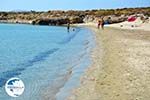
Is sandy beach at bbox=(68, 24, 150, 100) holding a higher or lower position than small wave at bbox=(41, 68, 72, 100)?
higher

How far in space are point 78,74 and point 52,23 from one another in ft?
372

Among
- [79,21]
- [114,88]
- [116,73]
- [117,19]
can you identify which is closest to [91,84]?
[114,88]

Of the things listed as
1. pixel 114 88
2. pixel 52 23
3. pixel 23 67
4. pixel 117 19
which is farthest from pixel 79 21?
pixel 114 88

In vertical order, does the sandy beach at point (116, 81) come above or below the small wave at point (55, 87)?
above

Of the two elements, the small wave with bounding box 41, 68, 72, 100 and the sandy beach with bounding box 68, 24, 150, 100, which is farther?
the small wave with bounding box 41, 68, 72, 100

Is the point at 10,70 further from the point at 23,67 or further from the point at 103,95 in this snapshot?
the point at 103,95

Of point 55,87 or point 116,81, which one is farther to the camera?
point 55,87

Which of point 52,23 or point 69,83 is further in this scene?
point 52,23

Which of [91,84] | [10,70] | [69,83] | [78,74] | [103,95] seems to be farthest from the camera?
[10,70]

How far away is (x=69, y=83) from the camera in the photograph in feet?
47.6

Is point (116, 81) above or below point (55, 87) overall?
above

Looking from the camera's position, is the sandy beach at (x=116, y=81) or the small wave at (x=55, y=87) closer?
the sandy beach at (x=116, y=81)

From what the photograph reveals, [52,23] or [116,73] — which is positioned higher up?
[116,73]

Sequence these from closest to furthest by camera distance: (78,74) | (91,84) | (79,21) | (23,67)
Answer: (91,84), (78,74), (23,67), (79,21)
